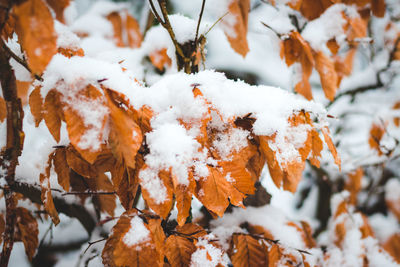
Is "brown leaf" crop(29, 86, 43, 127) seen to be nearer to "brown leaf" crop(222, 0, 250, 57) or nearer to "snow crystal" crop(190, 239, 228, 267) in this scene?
"snow crystal" crop(190, 239, 228, 267)

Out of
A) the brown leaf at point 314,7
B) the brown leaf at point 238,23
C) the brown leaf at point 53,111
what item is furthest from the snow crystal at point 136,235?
the brown leaf at point 314,7

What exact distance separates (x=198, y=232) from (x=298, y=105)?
38 centimetres

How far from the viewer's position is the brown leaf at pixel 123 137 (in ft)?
1.29

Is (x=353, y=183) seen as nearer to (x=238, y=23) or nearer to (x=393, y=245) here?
(x=393, y=245)

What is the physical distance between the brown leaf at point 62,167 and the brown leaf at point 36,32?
26cm

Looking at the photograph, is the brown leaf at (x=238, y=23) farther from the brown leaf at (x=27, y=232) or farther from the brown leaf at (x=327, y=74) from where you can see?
the brown leaf at (x=27, y=232)

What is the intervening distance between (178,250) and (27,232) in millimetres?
512

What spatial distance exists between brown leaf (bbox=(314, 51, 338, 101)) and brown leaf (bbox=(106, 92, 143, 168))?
0.71m

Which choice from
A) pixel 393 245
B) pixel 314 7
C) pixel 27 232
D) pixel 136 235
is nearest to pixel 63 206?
pixel 27 232

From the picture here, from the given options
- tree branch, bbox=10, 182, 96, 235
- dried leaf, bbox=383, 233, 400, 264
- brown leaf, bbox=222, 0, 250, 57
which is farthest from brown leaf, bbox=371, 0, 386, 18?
dried leaf, bbox=383, 233, 400, 264

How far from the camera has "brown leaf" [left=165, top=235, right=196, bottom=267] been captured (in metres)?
0.53

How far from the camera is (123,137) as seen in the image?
40 cm

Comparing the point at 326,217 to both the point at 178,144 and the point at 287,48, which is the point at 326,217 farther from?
the point at 178,144

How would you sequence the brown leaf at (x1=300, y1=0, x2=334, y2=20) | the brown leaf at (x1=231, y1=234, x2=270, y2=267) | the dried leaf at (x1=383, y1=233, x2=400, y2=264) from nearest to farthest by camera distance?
the brown leaf at (x1=231, y1=234, x2=270, y2=267) < the brown leaf at (x1=300, y1=0, x2=334, y2=20) < the dried leaf at (x1=383, y1=233, x2=400, y2=264)
